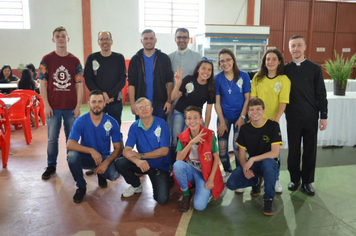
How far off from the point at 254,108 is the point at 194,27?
9.45m

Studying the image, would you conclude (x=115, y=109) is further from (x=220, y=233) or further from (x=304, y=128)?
(x=304, y=128)

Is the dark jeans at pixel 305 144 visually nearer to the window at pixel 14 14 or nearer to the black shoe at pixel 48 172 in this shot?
the black shoe at pixel 48 172

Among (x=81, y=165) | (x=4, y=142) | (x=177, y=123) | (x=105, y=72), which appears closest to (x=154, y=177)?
(x=177, y=123)

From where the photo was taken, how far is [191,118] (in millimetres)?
2652

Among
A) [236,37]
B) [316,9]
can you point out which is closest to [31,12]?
[236,37]

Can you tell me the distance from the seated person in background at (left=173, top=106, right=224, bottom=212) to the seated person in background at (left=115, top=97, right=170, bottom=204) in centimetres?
21

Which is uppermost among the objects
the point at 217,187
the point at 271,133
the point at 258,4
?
the point at 258,4

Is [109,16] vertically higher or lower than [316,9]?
lower

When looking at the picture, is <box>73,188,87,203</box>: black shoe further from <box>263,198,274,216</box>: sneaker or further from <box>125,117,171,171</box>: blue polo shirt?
<box>263,198,274,216</box>: sneaker

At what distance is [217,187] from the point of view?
8.84ft

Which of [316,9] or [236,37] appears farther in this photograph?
[316,9]

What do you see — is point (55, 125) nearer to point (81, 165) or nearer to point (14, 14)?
point (81, 165)

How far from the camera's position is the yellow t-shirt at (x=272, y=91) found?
2.88 meters

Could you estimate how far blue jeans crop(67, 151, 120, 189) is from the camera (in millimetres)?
2828
